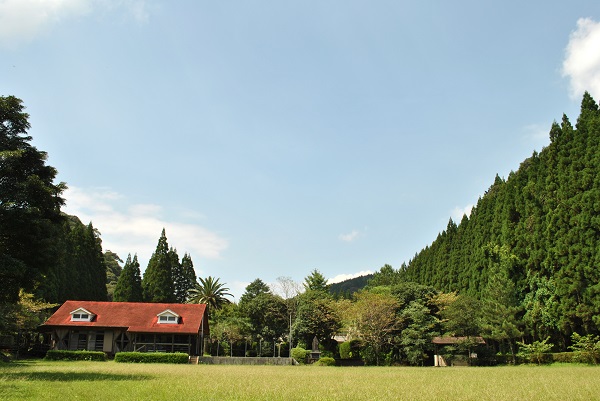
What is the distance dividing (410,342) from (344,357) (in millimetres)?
9629

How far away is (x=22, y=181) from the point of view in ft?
61.1

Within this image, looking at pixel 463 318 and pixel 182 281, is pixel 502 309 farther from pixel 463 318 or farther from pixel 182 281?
pixel 182 281

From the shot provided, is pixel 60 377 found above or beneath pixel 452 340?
beneath

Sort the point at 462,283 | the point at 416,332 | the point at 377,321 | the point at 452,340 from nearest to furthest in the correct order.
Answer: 1. the point at 416,332
2. the point at 377,321
3. the point at 452,340
4. the point at 462,283

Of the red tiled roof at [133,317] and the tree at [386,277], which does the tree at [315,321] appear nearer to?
the red tiled roof at [133,317]

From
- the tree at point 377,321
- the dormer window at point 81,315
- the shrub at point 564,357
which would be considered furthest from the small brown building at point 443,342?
the dormer window at point 81,315

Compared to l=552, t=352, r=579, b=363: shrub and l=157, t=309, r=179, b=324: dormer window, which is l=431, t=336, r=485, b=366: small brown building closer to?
l=552, t=352, r=579, b=363: shrub

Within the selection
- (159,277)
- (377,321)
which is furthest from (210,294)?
(377,321)

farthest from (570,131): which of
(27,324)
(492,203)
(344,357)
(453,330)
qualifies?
(27,324)

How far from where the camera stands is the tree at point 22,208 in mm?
17547

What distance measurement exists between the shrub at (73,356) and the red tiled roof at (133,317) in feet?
14.8

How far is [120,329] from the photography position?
1694 inches

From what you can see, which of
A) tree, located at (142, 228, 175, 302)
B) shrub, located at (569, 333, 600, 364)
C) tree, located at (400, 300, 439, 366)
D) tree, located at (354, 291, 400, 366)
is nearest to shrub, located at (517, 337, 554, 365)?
shrub, located at (569, 333, 600, 364)

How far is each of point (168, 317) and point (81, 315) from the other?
7829 mm
